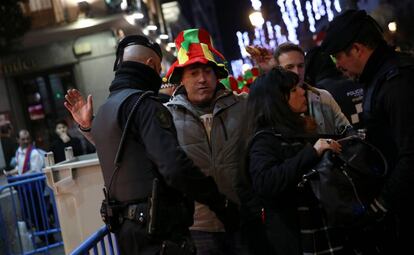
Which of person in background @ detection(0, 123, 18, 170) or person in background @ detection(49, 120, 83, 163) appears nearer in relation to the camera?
person in background @ detection(49, 120, 83, 163)

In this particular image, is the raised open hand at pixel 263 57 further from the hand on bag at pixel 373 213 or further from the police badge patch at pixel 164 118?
the hand on bag at pixel 373 213

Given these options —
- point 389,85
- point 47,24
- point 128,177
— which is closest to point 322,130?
point 389,85

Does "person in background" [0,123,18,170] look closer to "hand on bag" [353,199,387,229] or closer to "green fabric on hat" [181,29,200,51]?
"green fabric on hat" [181,29,200,51]

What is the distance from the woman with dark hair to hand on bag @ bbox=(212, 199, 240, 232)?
9.6 inches

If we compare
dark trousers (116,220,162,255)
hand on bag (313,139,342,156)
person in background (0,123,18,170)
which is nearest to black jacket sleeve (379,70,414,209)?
hand on bag (313,139,342,156)

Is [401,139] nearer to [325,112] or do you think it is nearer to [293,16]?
[325,112]

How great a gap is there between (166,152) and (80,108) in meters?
1.27

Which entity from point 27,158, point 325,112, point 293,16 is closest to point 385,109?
point 325,112

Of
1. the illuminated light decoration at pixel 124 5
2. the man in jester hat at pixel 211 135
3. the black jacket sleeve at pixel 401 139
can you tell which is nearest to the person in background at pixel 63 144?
the man in jester hat at pixel 211 135

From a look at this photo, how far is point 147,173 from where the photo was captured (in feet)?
9.73

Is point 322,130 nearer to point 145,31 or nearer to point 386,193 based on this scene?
point 386,193

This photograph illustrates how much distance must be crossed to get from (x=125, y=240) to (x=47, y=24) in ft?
44.5

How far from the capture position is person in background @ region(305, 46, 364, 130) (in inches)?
178

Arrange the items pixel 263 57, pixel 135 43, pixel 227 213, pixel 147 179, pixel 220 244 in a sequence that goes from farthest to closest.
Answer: pixel 263 57 < pixel 220 244 < pixel 135 43 < pixel 227 213 < pixel 147 179
